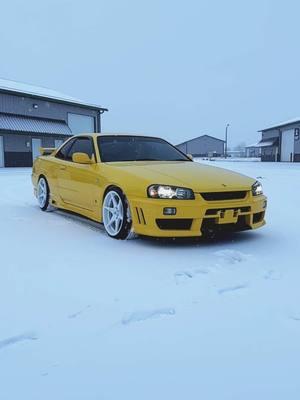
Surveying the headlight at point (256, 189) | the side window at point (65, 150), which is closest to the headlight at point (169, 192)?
the headlight at point (256, 189)

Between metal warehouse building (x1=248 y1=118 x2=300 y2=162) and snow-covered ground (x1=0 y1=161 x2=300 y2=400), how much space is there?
138 feet

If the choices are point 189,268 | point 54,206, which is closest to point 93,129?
point 54,206

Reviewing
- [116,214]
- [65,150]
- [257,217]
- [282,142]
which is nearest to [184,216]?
[116,214]

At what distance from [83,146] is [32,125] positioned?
75.2ft

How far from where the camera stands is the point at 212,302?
8.91 ft

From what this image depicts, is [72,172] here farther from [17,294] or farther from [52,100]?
[52,100]

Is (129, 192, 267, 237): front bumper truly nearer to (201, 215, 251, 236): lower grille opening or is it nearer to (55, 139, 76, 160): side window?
(201, 215, 251, 236): lower grille opening

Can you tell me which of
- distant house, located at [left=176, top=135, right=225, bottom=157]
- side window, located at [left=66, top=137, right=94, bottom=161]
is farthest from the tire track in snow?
distant house, located at [left=176, top=135, right=225, bottom=157]

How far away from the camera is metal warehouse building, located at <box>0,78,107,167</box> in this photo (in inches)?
1001

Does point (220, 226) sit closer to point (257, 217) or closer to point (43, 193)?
point (257, 217)

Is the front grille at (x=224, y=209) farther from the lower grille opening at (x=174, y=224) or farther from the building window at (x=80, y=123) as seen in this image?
the building window at (x=80, y=123)

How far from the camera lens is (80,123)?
32.2 meters

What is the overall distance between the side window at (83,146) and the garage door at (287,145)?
137 ft

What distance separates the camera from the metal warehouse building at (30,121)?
2544 cm
